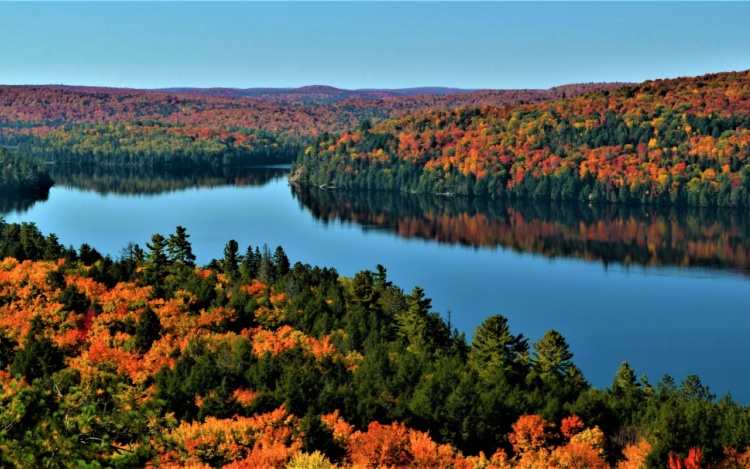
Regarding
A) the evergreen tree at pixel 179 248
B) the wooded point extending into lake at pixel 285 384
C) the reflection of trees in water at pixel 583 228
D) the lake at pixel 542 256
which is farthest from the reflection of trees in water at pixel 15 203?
the evergreen tree at pixel 179 248

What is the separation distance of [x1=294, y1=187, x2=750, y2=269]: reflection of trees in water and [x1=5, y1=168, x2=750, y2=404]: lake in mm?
358

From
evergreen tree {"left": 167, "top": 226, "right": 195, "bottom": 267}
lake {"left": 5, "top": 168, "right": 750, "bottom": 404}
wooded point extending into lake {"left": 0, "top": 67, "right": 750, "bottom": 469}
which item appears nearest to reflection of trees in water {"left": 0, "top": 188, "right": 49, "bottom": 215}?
lake {"left": 5, "top": 168, "right": 750, "bottom": 404}

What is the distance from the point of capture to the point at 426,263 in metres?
123

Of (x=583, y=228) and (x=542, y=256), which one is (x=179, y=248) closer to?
(x=542, y=256)

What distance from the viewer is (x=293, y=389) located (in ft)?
150

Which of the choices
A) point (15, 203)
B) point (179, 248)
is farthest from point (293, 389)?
point (15, 203)

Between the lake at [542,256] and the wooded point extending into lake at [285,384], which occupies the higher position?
the wooded point extending into lake at [285,384]

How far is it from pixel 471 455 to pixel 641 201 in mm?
160680

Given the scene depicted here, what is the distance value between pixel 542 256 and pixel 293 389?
8812cm

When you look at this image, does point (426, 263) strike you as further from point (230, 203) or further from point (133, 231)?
point (230, 203)

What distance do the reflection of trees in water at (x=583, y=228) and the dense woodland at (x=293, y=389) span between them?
62607 mm

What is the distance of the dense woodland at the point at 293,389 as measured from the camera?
33.5 m

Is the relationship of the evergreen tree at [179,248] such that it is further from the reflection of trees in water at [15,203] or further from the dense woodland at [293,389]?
the reflection of trees in water at [15,203]

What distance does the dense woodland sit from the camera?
33.5 metres
